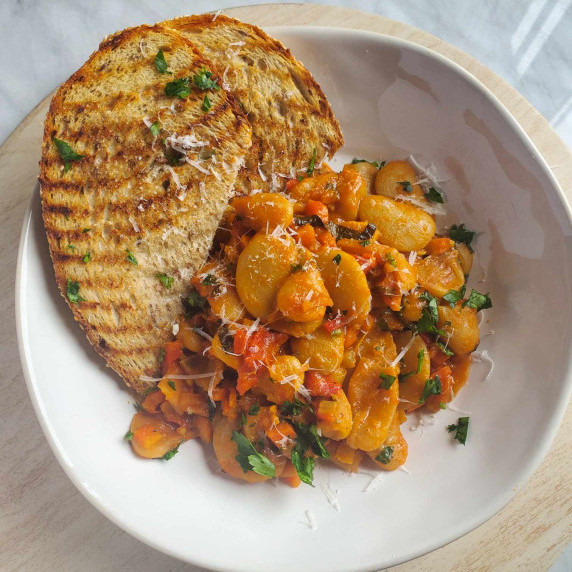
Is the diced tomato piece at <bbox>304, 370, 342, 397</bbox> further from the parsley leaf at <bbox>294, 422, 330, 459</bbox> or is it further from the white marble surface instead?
the white marble surface

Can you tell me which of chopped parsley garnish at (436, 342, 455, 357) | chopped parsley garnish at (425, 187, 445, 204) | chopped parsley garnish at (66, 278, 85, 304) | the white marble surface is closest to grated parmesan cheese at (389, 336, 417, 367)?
chopped parsley garnish at (436, 342, 455, 357)

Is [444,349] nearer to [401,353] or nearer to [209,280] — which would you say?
[401,353]

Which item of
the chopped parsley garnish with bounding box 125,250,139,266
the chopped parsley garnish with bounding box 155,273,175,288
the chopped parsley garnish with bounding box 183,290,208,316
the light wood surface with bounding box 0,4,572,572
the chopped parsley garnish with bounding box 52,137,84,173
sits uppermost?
the chopped parsley garnish with bounding box 52,137,84,173

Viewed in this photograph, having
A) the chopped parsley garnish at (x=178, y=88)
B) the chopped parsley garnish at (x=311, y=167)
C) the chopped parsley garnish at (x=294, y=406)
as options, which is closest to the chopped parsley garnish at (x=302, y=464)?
the chopped parsley garnish at (x=294, y=406)

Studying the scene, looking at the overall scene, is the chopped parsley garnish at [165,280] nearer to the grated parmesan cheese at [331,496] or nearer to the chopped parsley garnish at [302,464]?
the chopped parsley garnish at [302,464]

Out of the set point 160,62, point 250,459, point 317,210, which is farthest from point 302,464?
point 160,62
